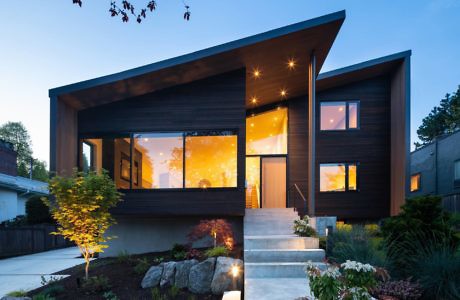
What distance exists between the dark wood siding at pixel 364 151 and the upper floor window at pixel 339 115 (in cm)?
18

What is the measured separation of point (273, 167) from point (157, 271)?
6.62 metres

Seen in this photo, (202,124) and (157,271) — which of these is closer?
(157,271)

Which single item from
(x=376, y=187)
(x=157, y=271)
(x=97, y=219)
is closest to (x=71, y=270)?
(x=97, y=219)

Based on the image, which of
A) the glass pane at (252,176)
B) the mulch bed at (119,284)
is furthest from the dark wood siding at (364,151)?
the mulch bed at (119,284)

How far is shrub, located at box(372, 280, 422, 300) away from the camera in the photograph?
4.43 meters

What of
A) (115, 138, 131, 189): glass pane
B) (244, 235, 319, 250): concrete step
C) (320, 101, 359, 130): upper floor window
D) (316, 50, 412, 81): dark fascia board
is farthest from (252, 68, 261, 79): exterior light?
(244, 235, 319, 250): concrete step

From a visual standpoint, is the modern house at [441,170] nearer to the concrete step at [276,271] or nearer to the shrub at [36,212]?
the concrete step at [276,271]

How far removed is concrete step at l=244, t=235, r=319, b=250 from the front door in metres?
4.77

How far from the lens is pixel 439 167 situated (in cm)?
1508

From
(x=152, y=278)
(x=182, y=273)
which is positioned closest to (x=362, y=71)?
(x=182, y=273)

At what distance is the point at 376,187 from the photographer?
37.6 ft

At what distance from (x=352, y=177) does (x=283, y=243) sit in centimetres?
597

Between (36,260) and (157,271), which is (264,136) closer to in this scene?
(157,271)

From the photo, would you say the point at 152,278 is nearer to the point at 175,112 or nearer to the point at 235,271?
the point at 235,271
